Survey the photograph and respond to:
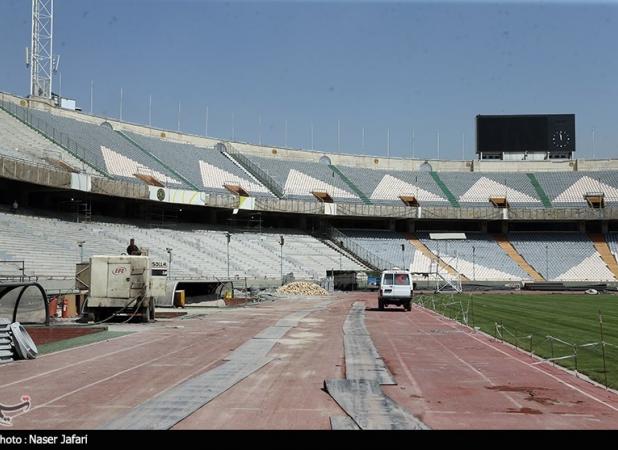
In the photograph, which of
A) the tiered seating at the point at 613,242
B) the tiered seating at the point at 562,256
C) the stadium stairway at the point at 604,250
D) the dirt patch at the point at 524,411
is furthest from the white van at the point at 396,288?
the tiered seating at the point at 613,242

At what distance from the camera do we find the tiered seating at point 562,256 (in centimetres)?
7756

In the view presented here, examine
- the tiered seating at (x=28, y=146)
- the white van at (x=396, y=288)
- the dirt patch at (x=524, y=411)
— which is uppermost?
the tiered seating at (x=28, y=146)

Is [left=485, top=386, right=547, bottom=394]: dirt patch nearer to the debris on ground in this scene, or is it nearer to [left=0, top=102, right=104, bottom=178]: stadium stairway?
the debris on ground

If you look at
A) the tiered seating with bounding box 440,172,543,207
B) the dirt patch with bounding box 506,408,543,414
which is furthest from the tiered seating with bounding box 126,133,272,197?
the dirt patch with bounding box 506,408,543,414

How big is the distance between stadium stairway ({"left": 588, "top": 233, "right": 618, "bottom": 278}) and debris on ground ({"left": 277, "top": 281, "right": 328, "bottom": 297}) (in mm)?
37299

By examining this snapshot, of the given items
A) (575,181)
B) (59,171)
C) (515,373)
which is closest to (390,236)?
(575,181)

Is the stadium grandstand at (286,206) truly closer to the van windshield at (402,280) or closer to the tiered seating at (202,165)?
the tiered seating at (202,165)

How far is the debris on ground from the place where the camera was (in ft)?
191

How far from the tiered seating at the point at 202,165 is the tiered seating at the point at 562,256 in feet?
105

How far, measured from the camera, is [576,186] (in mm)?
90812

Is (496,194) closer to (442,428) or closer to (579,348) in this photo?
(579,348)

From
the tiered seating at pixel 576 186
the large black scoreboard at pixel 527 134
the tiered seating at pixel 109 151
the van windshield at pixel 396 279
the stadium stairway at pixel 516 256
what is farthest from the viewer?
the large black scoreboard at pixel 527 134

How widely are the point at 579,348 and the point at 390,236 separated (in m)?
65.3

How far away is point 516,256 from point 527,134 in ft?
80.7
